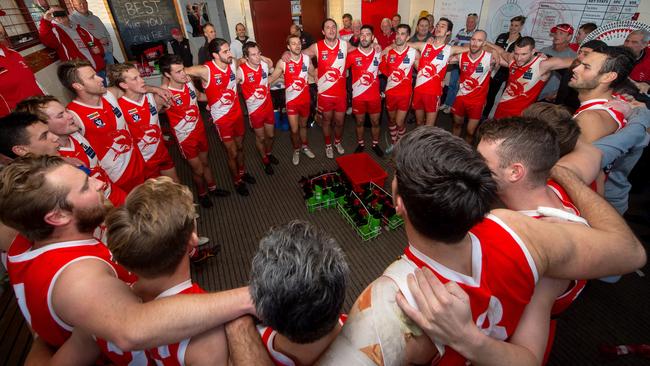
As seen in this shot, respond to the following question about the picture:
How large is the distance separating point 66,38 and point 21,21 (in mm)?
422

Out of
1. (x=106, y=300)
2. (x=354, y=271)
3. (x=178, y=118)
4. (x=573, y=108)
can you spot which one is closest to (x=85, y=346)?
(x=106, y=300)

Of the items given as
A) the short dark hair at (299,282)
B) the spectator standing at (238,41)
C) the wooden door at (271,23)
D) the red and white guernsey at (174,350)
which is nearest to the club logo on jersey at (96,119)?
the red and white guernsey at (174,350)

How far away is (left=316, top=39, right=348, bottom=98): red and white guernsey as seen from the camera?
12.5ft

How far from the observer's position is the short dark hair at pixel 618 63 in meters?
1.87

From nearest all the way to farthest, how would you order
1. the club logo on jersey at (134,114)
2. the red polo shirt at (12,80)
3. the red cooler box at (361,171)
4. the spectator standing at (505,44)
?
the red polo shirt at (12,80), the club logo on jersey at (134,114), the red cooler box at (361,171), the spectator standing at (505,44)

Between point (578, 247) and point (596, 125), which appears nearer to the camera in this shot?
point (578, 247)

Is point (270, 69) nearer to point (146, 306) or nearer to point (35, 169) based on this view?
point (35, 169)

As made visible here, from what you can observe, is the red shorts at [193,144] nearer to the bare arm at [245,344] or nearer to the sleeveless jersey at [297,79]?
the sleeveless jersey at [297,79]

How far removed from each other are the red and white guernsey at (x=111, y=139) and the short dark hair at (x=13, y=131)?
0.58m

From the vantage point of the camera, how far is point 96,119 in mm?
2334

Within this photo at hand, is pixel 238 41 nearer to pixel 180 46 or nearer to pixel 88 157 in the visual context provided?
pixel 180 46

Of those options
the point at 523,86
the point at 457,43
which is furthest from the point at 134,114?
the point at 457,43

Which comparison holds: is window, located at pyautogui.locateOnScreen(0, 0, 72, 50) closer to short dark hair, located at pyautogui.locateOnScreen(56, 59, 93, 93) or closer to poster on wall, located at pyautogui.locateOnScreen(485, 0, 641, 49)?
short dark hair, located at pyautogui.locateOnScreen(56, 59, 93, 93)

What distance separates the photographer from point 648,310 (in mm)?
2188
